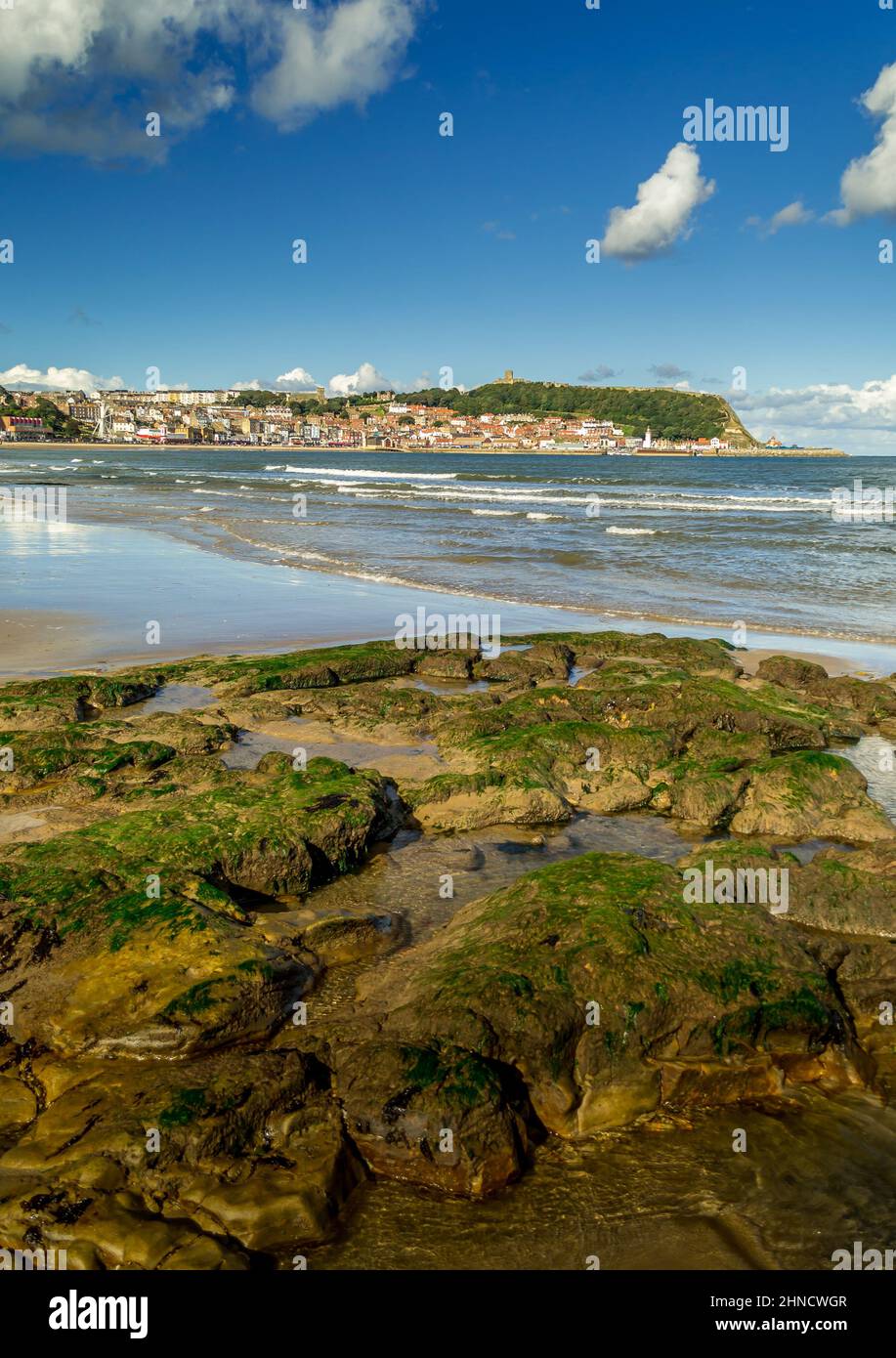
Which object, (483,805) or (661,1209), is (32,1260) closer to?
(661,1209)

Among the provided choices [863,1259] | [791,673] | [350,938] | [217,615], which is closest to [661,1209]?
[863,1259]

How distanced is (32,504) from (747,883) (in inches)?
1684

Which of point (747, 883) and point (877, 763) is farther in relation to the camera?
point (877, 763)

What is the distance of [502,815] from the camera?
8.65m

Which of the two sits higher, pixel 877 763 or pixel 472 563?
pixel 472 563

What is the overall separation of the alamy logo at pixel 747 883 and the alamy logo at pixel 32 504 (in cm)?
3322

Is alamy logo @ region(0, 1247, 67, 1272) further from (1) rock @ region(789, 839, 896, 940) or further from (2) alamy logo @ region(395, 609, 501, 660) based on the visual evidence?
(2) alamy logo @ region(395, 609, 501, 660)

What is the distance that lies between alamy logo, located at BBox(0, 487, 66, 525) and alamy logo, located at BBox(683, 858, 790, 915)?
33216 millimetres

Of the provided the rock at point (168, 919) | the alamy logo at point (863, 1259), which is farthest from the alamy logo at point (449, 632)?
the alamy logo at point (863, 1259)

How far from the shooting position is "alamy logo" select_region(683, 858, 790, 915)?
6.61 metres

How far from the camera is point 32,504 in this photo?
42.1 metres

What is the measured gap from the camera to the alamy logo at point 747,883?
6.61m
